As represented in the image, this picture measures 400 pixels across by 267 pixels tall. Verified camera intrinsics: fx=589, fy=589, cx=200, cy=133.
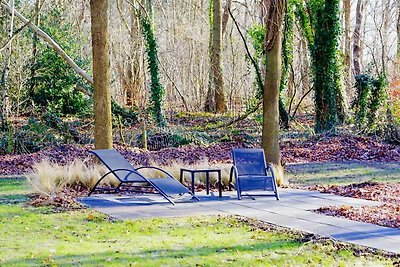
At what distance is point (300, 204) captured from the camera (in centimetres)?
860

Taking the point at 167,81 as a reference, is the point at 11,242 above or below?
below

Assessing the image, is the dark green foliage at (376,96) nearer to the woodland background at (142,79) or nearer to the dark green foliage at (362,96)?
the woodland background at (142,79)

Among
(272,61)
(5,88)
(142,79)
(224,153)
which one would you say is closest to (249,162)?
(272,61)

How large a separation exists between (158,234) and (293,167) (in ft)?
25.7

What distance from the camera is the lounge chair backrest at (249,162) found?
9594 mm

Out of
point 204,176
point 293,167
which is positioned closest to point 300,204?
point 204,176

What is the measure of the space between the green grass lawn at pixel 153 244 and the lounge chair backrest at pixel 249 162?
216 centimetres

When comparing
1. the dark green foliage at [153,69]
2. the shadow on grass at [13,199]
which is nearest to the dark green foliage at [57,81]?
the dark green foliage at [153,69]

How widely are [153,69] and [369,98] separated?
7.15 m

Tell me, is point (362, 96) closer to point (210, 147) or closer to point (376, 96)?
point (376, 96)

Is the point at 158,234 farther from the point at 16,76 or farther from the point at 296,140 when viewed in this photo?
the point at 16,76

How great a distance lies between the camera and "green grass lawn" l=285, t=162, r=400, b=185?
11492 millimetres

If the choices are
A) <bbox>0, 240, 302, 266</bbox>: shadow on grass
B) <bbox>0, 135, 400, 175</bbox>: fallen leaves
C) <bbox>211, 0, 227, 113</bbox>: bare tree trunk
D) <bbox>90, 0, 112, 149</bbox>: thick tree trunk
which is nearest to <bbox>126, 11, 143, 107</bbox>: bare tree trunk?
<bbox>211, 0, 227, 113</bbox>: bare tree trunk

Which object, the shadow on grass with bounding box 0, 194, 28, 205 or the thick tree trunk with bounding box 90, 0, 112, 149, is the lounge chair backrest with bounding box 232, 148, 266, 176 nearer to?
the thick tree trunk with bounding box 90, 0, 112, 149
